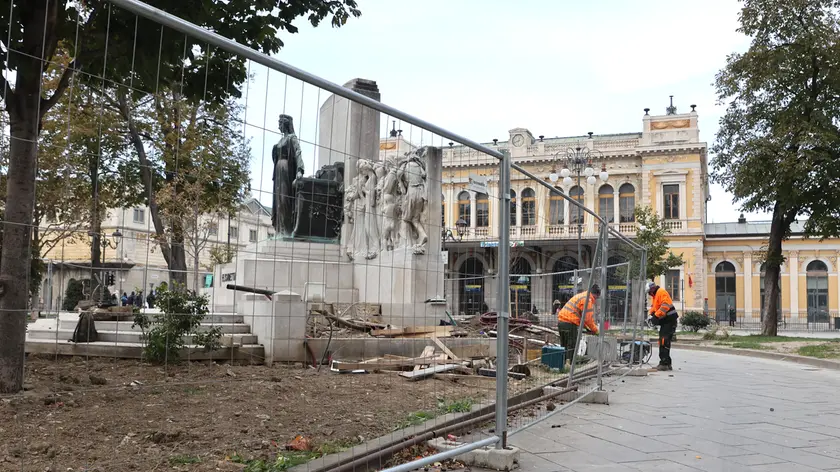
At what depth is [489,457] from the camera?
5109 mm

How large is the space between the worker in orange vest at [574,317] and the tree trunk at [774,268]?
1959 cm

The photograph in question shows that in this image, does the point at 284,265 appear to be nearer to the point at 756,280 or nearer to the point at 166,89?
the point at 166,89

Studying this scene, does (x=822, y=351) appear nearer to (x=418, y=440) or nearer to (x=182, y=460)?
(x=418, y=440)

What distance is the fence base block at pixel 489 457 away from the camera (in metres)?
5.05

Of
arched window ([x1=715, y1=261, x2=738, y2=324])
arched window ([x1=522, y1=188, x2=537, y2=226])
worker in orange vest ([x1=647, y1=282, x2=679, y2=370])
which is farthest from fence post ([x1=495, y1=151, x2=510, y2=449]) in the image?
arched window ([x1=715, y1=261, x2=738, y2=324])

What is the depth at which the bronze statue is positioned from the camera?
4.39 metres

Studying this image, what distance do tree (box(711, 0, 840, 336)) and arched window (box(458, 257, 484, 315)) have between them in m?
20.4

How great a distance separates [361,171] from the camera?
1316 centimetres

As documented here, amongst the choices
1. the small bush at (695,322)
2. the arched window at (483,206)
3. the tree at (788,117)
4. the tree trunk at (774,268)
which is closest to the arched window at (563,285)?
the arched window at (483,206)

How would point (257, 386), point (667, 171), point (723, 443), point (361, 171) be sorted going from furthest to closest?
point (667, 171) < point (361, 171) < point (257, 386) < point (723, 443)

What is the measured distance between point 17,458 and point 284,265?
2.62 m

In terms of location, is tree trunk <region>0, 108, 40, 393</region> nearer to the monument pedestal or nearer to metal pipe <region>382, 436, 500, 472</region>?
the monument pedestal

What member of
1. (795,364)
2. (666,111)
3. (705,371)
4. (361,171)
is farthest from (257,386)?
(666,111)

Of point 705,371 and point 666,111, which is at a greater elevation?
point 666,111
